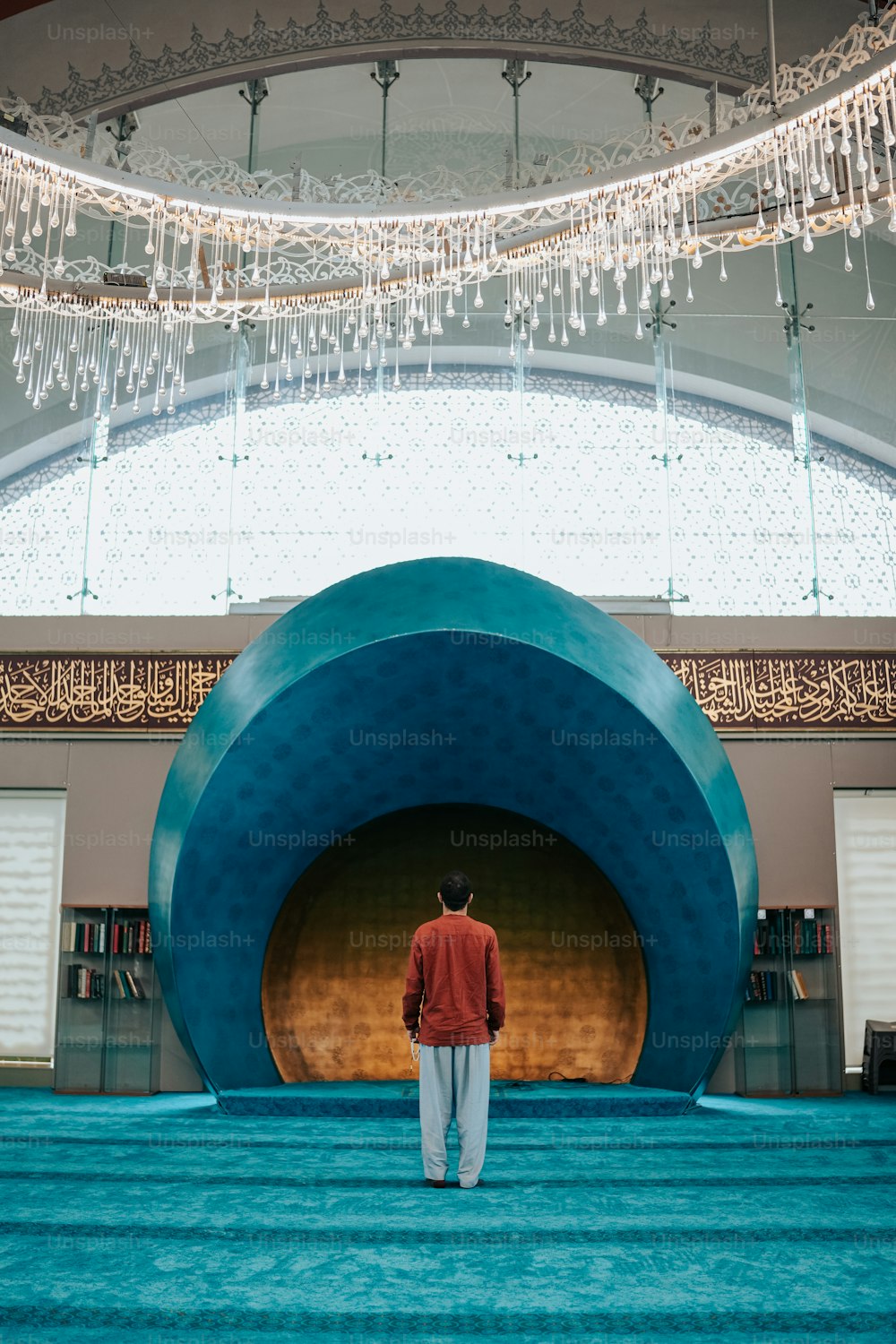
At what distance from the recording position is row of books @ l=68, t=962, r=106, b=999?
21.2 ft

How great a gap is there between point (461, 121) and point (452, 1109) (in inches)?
261

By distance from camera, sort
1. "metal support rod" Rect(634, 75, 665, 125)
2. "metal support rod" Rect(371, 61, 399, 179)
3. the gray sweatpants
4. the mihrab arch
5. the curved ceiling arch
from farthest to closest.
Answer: "metal support rod" Rect(371, 61, 399, 179)
"metal support rod" Rect(634, 75, 665, 125)
the curved ceiling arch
the mihrab arch
the gray sweatpants

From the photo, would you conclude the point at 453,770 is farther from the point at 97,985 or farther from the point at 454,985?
the point at 97,985

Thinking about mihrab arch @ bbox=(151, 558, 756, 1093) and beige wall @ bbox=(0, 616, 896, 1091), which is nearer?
mihrab arch @ bbox=(151, 558, 756, 1093)

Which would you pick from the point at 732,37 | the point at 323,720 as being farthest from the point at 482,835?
the point at 732,37

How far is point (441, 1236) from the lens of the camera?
3.00m

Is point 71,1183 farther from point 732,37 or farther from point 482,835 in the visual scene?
point 732,37

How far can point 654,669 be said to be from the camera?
5148mm

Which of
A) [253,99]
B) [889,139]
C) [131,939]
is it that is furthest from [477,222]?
[131,939]

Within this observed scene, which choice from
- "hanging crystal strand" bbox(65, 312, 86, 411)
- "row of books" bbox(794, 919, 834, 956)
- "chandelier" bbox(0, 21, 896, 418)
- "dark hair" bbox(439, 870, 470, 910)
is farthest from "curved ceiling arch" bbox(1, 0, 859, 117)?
"dark hair" bbox(439, 870, 470, 910)

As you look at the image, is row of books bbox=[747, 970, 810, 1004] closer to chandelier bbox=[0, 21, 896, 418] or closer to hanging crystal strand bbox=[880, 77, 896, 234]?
chandelier bbox=[0, 21, 896, 418]

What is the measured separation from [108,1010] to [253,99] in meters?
5.81

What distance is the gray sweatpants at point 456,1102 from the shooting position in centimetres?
359

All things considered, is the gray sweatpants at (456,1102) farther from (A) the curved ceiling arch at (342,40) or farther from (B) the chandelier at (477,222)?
(A) the curved ceiling arch at (342,40)
